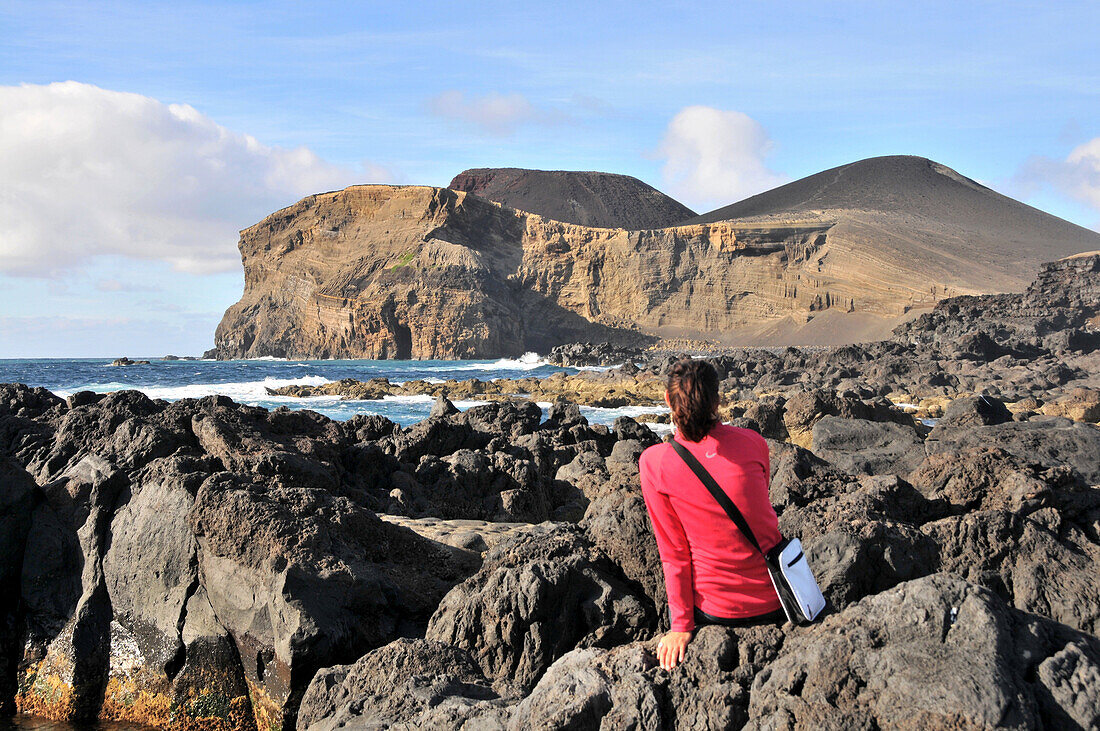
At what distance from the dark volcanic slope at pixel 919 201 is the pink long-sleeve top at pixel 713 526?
83.2 metres

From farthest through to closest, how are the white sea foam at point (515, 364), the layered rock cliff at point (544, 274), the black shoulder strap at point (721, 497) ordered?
the layered rock cliff at point (544, 274) → the white sea foam at point (515, 364) → the black shoulder strap at point (721, 497)

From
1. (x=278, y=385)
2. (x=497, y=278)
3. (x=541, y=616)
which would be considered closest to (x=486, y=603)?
(x=541, y=616)

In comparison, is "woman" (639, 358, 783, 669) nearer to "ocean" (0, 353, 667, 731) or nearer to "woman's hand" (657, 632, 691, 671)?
"woman's hand" (657, 632, 691, 671)

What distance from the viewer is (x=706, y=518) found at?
2.68m

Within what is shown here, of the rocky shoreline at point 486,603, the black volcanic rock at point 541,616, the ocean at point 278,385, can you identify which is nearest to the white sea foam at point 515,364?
the ocean at point 278,385

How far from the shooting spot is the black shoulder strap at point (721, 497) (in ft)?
8.59

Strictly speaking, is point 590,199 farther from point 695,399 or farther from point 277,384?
point 695,399

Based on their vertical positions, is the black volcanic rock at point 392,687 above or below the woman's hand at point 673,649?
below

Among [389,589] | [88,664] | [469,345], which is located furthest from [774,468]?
[469,345]

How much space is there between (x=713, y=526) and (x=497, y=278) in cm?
7666

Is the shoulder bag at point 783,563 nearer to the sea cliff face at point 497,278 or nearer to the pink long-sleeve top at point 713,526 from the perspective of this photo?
the pink long-sleeve top at point 713,526

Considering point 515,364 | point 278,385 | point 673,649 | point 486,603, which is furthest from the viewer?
point 515,364

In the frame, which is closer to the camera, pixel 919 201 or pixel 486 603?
pixel 486 603

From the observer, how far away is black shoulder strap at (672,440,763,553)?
2619 mm
